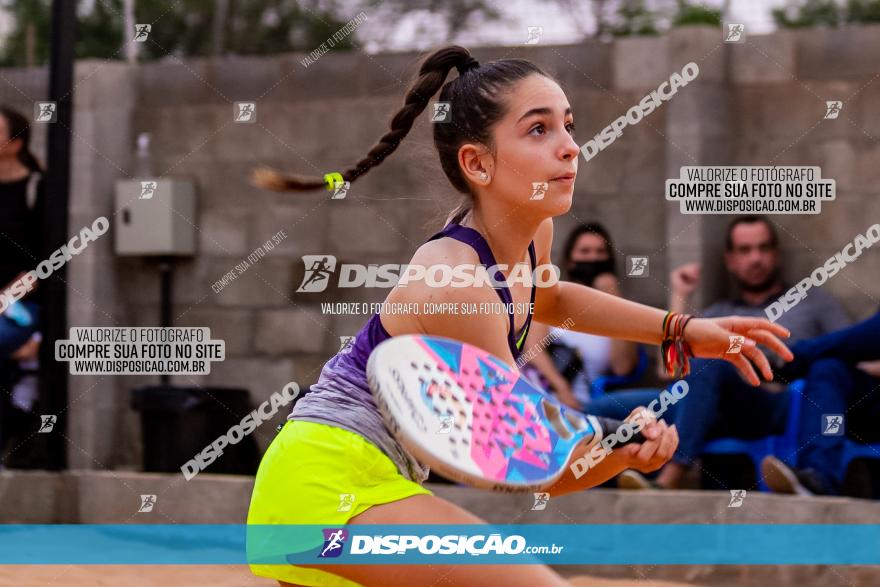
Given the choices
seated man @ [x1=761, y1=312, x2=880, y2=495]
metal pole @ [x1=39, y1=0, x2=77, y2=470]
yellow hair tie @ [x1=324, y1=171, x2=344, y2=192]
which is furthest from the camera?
metal pole @ [x1=39, y1=0, x2=77, y2=470]

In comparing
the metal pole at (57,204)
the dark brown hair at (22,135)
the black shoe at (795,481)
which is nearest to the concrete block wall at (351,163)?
the metal pole at (57,204)

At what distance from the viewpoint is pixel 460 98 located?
2701mm

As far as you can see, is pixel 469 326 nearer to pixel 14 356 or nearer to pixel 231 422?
pixel 231 422

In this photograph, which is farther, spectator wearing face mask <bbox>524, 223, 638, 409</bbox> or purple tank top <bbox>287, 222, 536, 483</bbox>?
spectator wearing face mask <bbox>524, 223, 638, 409</bbox>

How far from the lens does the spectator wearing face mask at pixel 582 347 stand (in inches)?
218

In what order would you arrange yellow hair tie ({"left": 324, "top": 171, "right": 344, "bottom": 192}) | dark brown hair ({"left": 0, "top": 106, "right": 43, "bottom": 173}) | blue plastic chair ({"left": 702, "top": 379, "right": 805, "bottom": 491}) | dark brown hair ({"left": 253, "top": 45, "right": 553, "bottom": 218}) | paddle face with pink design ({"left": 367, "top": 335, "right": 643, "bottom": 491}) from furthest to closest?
dark brown hair ({"left": 0, "top": 106, "right": 43, "bottom": 173})
blue plastic chair ({"left": 702, "top": 379, "right": 805, "bottom": 491})
yellow hair tie ({"left": 324, "top": 171, "right": 344, "bottom": 192})
dark brown hair ({"left": 253, "top": 45, "right": 553, "bottom": 218})
paddle face with pink design ({"left": 367, "top": 335, "right": 643, "bottom": 491})

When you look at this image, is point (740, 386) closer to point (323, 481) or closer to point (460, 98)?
point (460, 98)

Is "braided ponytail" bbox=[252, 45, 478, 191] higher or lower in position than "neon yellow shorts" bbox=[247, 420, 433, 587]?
higher

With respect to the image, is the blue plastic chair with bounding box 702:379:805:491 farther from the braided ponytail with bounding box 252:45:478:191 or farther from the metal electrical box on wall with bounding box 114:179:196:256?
the metal electrical box on wall with bounding box 114:179:196:256

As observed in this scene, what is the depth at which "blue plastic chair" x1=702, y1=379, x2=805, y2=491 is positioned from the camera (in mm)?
5254

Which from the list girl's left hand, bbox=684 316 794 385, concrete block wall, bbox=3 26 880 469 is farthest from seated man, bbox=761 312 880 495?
girl's left hand, bbox=684 316 794 385

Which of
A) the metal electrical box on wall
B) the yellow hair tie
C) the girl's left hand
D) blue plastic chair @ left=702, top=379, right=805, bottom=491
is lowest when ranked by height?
blue plastic chair @ left=702, top=379, right=805, bottom=491

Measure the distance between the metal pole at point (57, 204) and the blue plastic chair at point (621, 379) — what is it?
263 cm

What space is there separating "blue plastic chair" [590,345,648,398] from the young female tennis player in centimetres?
269
